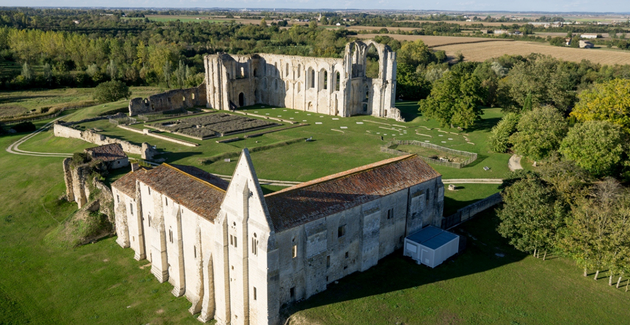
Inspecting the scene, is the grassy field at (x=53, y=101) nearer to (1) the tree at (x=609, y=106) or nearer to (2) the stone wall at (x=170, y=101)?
(2) the stone wall at (x=170, y=101)

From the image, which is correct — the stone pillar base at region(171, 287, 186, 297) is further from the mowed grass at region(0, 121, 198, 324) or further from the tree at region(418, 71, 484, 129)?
the tree at region(418, 71, 484, 129)

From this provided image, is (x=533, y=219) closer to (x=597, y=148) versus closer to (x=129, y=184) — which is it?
(x=597, y=148)

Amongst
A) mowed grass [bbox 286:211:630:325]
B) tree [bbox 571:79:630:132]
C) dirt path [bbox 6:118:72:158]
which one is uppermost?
tree [bbox 571:79:630:132]

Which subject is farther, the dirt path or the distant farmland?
the distant farmland

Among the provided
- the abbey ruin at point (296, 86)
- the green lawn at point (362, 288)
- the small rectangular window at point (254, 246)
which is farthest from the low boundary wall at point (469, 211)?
the abbey ruin at point (296, 86)

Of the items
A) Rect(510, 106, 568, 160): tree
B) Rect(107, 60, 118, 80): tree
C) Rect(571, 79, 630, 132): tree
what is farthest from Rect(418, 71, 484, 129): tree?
Rect(107, 60, 118, 80): tree

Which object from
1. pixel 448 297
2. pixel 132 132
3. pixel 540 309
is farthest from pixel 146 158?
pixel 540 309
